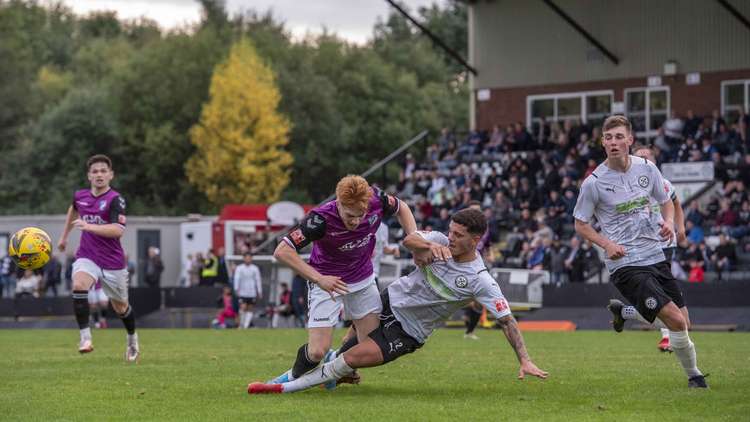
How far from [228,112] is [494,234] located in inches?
1320

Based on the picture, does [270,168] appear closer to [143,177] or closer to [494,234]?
[143,177]

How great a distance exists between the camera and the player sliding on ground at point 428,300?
11.0 meters

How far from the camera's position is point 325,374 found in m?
11.0

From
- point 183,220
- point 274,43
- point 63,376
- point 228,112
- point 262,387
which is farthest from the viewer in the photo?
point 274,43

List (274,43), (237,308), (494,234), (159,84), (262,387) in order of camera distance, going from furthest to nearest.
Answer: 1. (274,43)
2. (159,84)
3. (494,234)
4. (237,308)
5. (262,387)

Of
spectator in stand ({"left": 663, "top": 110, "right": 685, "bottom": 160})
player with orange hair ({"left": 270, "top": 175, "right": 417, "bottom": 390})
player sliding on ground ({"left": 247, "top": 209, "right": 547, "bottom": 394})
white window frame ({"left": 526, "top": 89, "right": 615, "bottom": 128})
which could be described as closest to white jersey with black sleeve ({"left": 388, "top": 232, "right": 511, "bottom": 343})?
player sliding on ground ({"left": 247, "top": 209, "right": 547, "bottom": 394})

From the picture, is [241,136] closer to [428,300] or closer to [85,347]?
[85,347]

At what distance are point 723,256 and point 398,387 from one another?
20025 millimetres

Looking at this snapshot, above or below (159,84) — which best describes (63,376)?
below

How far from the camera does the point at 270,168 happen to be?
69.4 m

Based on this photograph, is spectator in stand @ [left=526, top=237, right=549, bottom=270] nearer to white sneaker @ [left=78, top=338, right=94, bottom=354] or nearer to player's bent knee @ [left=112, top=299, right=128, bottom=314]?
player's bent knee @ [left=112, top=299, right=128, bottom=314]

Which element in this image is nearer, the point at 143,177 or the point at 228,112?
the point at 228,112

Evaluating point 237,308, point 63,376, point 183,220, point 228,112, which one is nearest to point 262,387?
point 63,376

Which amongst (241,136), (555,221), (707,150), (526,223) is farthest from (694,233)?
Answer: (241,136)
